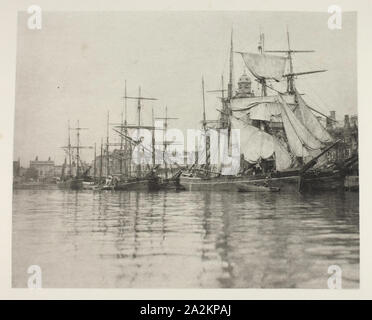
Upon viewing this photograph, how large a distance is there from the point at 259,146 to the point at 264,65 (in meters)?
0.81

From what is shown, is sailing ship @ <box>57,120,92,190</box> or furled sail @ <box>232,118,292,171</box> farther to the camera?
furled sail @ <box>232,118,292,171</box>

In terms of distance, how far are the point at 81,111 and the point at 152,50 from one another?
83 cm

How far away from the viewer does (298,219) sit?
4629 millimetres

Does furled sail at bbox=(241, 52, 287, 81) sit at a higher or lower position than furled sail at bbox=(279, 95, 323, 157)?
Result: higher

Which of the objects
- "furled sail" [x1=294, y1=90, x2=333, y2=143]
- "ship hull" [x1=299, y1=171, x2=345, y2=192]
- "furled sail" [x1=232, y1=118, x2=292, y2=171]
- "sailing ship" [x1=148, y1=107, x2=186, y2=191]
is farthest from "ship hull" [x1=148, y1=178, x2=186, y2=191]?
"furled sail" [x1=294, y1=90, x2=333, y2=143]

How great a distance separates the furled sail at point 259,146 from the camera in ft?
15.8

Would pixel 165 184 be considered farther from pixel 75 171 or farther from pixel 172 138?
pixel 75 171

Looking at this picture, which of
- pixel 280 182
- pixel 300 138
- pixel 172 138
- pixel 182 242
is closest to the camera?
pixel 182 242

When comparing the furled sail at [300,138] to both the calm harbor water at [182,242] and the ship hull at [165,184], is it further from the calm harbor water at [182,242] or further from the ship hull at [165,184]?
the ship hull at [165,184]

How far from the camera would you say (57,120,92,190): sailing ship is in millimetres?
4633

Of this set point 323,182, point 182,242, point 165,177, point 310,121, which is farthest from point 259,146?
point 182,242

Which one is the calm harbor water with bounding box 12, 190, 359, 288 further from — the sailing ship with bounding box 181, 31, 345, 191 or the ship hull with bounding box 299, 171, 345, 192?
the sailing ship with bounding box 181, 31, 345, 191

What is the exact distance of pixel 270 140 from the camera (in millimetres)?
5297
